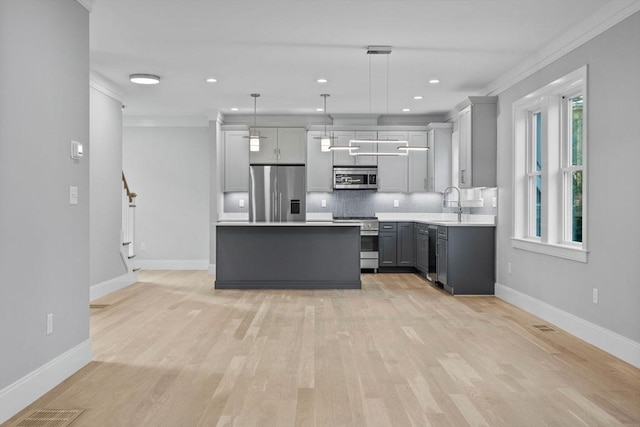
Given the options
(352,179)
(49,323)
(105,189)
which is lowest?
(49,323)

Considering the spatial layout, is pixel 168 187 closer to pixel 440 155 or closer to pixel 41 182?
pixel 440 155

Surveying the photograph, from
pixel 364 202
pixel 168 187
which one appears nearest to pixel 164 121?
pixel 168 187

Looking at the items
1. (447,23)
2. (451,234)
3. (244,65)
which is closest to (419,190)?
(451,234)

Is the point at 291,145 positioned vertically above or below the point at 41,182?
above

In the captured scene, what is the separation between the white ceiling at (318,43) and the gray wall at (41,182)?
3.37ft

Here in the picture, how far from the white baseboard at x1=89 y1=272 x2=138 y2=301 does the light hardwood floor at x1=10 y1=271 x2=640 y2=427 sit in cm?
68

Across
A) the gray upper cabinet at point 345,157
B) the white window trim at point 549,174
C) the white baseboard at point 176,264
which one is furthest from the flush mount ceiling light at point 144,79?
the white window trim at point 549,174

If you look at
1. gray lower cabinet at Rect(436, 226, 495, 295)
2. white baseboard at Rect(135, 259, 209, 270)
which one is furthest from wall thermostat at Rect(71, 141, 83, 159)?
white baseboard at Rect(135, 259, 209, 270)

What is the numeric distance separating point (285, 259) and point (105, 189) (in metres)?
2.48

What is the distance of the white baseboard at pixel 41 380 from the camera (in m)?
2.90

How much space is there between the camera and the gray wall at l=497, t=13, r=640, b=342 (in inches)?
158

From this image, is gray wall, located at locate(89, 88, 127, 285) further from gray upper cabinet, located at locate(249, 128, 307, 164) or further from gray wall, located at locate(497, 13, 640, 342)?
gray wall, located at locate(497, 13, 640, 342)

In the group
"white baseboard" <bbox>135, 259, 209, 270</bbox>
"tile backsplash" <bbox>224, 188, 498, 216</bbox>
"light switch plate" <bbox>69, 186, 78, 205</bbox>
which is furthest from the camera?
"white baseboard" <bbox>135, 259, 209, 270</bbox>

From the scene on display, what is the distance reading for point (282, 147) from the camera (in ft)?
30.6
